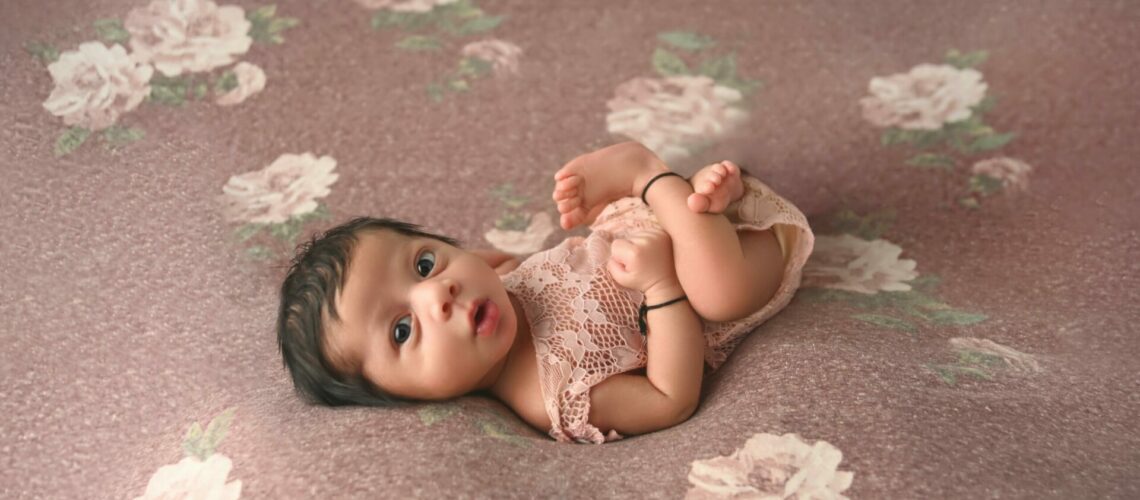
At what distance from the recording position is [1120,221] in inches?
41.0

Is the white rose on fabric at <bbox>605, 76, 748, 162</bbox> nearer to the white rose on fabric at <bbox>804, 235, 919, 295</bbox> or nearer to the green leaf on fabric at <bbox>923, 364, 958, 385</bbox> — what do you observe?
the white rose on fabric at <bbox>804, 235, 919, 295</bbox>

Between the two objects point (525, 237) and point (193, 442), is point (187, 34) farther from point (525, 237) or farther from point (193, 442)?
point (193, 442)

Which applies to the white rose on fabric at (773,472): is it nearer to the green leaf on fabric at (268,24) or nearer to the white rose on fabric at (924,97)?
the white rose on fabric at (924,97)

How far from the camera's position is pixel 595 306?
3.23 feet

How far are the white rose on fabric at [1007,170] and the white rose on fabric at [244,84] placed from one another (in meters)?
0.89

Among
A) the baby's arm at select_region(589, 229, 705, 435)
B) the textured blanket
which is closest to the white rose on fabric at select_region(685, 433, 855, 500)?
the textured blanket

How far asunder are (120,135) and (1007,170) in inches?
41.1

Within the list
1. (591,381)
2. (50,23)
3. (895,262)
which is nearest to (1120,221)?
(895,262)

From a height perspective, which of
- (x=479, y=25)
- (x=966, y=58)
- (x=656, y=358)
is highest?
(x=966, y=58)

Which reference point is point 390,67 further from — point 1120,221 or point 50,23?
point 1120,221

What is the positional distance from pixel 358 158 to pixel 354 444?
0.52 metres

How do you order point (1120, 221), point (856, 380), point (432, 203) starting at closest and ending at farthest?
point (856, 380) → point (1120, 221) → point (432, 203)

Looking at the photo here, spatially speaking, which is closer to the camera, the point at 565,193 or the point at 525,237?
the point at 565,193

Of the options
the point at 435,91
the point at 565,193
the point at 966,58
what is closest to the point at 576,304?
the point at 565,193
